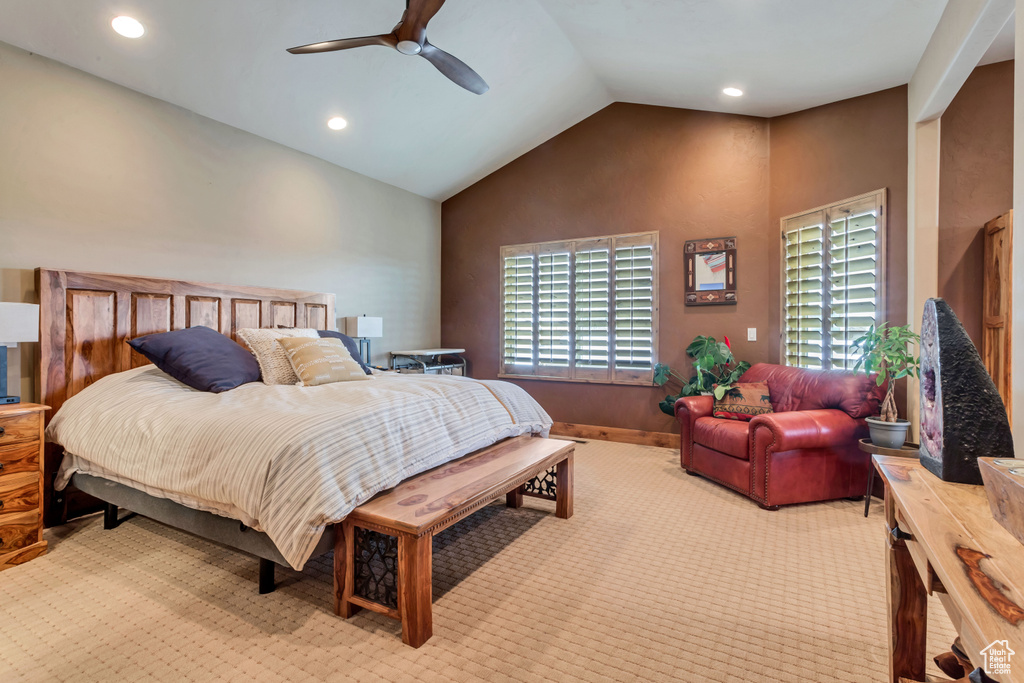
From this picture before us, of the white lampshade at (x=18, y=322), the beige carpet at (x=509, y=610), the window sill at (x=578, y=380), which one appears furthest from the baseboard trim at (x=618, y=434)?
the white lampshade at (x=18, y=322)

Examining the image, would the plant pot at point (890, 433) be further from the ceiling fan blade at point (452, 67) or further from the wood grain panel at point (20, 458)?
the wood grain panel at point (20, 458)

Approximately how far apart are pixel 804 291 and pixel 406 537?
148 inches

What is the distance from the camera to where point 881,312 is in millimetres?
3424

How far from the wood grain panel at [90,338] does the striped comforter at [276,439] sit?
0.88 feet

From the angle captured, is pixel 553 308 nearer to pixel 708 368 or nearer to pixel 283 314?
pixel 708 368

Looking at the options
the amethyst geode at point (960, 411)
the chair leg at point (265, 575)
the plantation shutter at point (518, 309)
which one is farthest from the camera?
the plantation shutter at point (518, 309)

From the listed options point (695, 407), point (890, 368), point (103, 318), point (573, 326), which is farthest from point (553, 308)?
point (103, 318)

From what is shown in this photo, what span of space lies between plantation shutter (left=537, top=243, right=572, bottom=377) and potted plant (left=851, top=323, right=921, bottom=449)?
286cm

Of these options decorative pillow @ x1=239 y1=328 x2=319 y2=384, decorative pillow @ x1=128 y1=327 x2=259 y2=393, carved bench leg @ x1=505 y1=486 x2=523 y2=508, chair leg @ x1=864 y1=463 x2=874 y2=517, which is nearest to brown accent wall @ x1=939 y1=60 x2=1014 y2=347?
chair leg @ x1=864 y1=463 x2=874 y2=517

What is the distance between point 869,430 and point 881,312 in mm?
919

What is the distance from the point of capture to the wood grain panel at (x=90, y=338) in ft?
9.68

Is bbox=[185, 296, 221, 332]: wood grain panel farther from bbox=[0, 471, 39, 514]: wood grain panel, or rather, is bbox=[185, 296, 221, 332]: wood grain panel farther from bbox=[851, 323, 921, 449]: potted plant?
bbox=[851, 323, 921, 449]: potted plant

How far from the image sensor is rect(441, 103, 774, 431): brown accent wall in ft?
14.9

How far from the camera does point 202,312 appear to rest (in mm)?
3607
